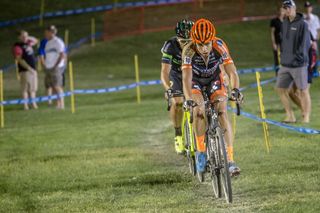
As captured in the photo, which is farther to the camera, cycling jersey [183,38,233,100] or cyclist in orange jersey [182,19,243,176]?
cycling jersey [183,38,233,100]

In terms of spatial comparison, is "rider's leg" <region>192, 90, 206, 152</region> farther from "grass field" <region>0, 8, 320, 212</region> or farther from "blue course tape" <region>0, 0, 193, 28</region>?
"blue course tape" <region>0, 0, 193, 28</region>

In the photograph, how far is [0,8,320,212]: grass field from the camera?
10.9m

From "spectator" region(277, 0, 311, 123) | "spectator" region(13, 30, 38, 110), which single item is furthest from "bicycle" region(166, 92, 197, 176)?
"spectator" region(13, 30, 38, 110)

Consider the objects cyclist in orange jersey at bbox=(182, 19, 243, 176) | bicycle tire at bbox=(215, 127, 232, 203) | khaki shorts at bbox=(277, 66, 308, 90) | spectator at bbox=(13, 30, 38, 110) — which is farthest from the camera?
spectator at bbox=(13, 30, 38, 110)

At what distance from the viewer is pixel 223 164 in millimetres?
10312

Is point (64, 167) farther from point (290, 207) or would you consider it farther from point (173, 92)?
point (290, 207)

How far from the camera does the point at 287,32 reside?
1719 cm

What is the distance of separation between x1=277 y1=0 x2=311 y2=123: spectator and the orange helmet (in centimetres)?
627

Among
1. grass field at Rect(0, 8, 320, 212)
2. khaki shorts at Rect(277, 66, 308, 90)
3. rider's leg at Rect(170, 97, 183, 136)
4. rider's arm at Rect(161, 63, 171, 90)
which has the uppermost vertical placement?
rider's arm at Rect(161, 63, 171, 90)

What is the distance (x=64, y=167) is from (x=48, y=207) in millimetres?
3271

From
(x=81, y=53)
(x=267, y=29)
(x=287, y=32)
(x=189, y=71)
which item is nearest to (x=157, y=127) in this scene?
(x=287, y=32)

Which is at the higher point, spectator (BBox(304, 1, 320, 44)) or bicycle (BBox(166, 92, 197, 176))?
spectator (BBox(304, 1, 320, 44))

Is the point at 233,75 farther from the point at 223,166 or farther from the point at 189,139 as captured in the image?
the point at 189,139

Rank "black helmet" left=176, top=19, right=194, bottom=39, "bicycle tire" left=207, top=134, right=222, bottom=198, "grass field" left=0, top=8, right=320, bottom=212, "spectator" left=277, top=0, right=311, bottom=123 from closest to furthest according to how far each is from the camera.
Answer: "bicycle tire" left=207, top=134, right=222, bottom=198, "grass field" left=0, top=8, right=320, bottom=212, "black helmet" left=176, top=19, right=194, bottom=39, "spectator" left=277, top=0, right=311, bottom=123
